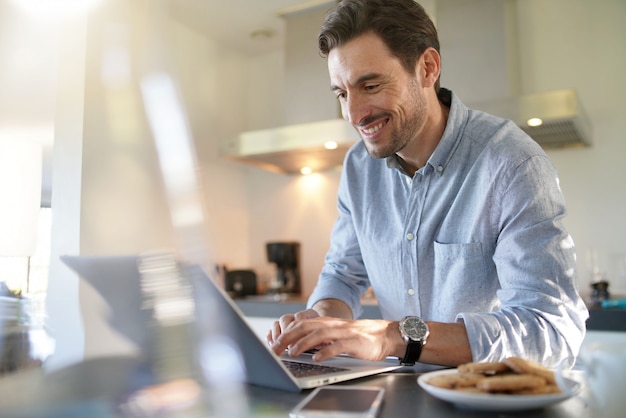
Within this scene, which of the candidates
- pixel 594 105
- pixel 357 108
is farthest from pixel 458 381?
pixel 594 105

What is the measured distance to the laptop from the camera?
2.06 ft

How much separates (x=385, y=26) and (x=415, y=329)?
2.12 feet

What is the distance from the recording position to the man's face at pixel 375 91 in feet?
3.70

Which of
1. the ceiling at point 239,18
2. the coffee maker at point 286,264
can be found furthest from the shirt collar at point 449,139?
the coffee maker at point 286,264

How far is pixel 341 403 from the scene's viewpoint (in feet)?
1.78

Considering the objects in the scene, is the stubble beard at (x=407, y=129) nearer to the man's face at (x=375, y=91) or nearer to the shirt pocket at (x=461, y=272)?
the man's face at (x=375, y=91)

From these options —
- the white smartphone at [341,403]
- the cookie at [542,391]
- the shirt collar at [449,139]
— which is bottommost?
the white smartphone at [341,403]

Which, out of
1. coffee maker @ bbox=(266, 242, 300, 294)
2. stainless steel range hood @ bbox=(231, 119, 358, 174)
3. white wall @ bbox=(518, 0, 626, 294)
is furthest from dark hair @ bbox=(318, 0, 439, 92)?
coffee maker @ bbox=(266, 242, 300, 294)

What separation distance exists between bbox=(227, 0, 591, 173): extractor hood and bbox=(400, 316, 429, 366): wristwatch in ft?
5.08

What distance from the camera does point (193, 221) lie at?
3.39 meters

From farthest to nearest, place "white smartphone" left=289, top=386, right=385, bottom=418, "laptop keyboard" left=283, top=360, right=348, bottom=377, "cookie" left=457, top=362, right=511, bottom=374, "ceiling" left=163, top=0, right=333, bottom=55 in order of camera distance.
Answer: "ceiling" left=163, top=0, right=333, bottom=55, "laptop keyboard" left=283, top=360, right=348, bottom=377, "cookie" left=457, top=362, right=511, bottom=374, "white smartphone" left=289, top=386, right=385, bottom=418

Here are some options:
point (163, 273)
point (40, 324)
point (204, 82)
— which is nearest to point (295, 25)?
point (204, 82)

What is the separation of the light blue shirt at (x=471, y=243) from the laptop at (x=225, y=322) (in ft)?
0.76

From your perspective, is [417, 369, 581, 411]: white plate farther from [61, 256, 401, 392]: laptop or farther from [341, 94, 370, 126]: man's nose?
[341, 94, 370, 126]: man's nose
